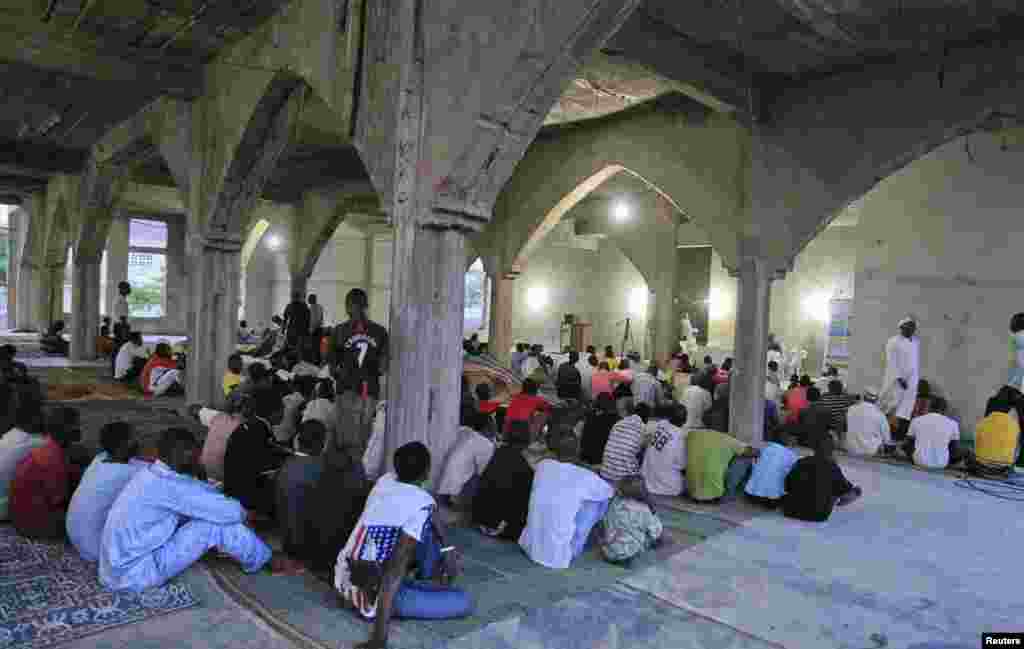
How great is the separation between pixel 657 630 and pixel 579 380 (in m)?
6.53

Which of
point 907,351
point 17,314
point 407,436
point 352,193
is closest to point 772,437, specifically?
point 907,351

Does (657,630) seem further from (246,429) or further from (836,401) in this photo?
(836,401)

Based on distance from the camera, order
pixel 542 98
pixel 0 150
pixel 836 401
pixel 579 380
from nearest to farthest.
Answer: pixel 542 98 < pixel 836 401 < pixel 579 380 < pixel 0 150

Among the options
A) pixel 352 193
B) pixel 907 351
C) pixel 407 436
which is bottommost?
pixel 407 436

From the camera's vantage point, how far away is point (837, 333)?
1633 centimetres

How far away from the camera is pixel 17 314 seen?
717 inches

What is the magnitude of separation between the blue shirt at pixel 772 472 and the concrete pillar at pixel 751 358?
228cm

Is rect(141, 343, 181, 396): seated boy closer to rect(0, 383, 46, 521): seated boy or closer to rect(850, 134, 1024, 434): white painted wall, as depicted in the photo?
rect(0, 383, 46, 521): seated boy

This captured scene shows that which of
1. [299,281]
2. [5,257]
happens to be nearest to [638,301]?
[299,281]

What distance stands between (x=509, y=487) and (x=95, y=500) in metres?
2.40

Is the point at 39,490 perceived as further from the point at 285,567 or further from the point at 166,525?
the point at 285,567

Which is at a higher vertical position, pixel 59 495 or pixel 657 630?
pixel 59 495

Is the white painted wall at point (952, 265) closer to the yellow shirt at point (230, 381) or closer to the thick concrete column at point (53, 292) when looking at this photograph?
the yellow shirt at point (230, 381)

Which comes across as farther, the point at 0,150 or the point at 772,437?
the point at 0,150
